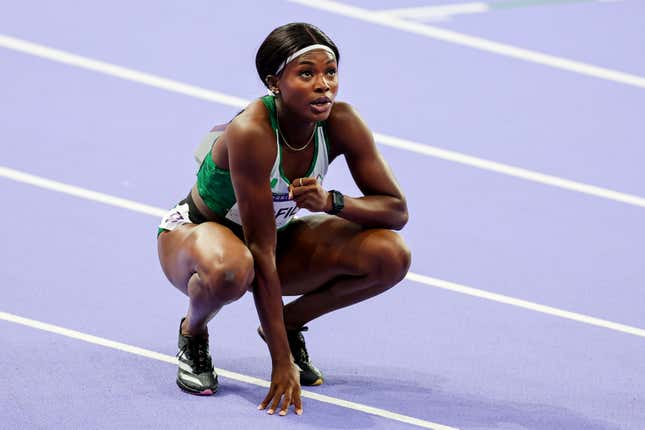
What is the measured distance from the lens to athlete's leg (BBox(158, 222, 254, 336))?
13.2 feet

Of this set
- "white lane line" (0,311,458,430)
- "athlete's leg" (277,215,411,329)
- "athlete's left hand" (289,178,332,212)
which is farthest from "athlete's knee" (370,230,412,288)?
"white lane line" (0,311,458,430)

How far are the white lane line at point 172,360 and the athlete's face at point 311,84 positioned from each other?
3.09 feet

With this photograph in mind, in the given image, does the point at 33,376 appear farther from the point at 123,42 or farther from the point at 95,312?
the point at 123,42

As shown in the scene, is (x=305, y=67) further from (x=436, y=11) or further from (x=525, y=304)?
(x=436, y=11)

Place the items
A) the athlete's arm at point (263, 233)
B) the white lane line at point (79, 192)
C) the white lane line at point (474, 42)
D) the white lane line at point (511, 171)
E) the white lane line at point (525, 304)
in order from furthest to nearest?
the white lane line at point (474, 42), the white lane line at point (511, 171), the white lane line at point (79, 192), the white lane line at point (525, 304), the athlete's arm at point (263, 233)

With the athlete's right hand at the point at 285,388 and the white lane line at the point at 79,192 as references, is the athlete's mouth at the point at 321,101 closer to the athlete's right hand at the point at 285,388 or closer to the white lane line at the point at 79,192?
the athlete's right hand at the point at 285,388

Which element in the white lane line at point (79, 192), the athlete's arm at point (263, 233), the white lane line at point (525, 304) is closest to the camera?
the athlete's arm at point (263, 233)

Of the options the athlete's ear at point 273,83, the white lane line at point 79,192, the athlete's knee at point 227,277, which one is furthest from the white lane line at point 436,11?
the athlete's knee at point 227,277

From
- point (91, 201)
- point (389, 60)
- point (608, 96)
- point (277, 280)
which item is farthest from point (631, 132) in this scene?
point (277, 280)

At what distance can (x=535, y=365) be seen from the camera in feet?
15.1

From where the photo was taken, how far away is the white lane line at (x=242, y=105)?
6285mm

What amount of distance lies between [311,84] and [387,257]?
0.65 meters

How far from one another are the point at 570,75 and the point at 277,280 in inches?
152

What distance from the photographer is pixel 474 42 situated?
307 inches
